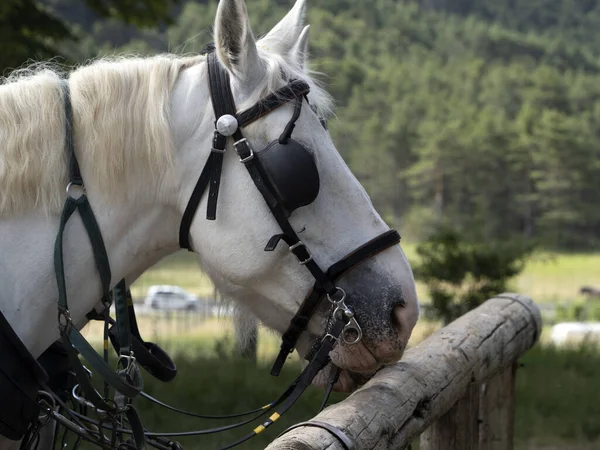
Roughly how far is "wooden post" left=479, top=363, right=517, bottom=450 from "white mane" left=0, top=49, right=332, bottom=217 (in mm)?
2227

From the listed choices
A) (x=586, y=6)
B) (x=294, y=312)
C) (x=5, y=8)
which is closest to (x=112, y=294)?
(x=294, y=312)

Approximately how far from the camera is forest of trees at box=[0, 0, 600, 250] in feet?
256

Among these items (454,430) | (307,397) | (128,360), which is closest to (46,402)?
(128,360)

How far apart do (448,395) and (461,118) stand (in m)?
85.8

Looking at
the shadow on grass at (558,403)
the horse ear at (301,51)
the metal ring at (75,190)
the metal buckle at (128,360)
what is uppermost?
the horse ear at (301,51)

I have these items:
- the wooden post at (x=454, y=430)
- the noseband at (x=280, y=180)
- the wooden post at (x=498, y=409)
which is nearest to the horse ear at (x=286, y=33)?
the noseband at (x=280, y=180)

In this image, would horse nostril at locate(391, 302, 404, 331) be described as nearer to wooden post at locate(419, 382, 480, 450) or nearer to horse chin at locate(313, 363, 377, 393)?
horse chin at locate(313, 363, 377, 393)

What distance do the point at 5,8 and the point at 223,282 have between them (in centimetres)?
568

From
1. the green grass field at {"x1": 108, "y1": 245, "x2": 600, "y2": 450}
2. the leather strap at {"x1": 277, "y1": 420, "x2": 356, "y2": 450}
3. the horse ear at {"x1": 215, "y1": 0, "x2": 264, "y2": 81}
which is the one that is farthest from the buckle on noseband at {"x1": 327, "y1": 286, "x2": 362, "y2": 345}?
the green grass field at {"x1": 108, "y1": 245, "x2": 600, "y2": 450}

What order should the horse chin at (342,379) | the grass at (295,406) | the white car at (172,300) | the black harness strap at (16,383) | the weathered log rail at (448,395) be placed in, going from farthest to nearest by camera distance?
1. the white car at (172,300)
2. the grass at (295,406)
3. the horse chin at (342,379)
4. the weathered log rail at (448,395)
5. the black harness strap at (16,383)

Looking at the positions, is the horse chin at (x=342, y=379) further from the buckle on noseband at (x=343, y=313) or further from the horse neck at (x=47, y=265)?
the horse neck at (x=47, y=265)

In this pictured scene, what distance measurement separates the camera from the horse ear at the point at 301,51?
2.63 meters

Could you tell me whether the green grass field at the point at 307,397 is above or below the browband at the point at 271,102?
below

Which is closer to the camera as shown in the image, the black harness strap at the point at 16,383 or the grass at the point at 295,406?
the black harness strap at the point at 16,383
